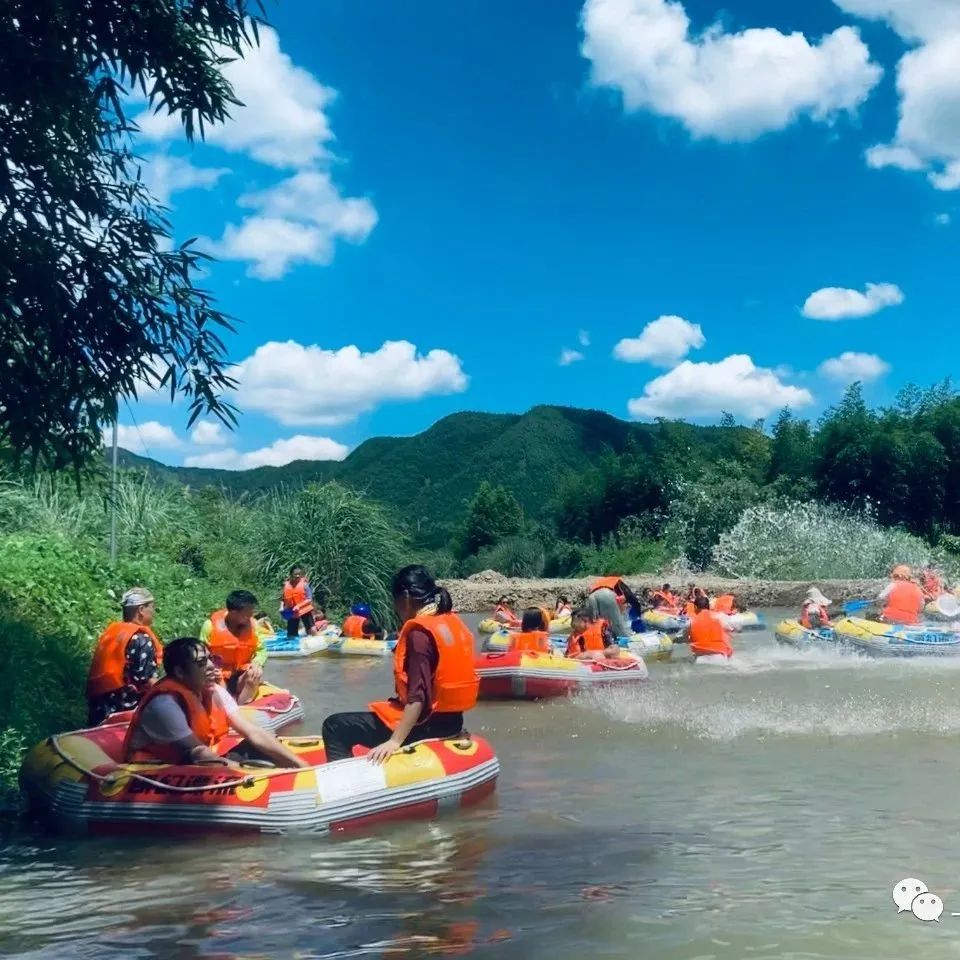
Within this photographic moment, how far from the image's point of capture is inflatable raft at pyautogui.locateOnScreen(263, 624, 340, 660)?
17984mm

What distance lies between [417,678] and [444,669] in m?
0.18

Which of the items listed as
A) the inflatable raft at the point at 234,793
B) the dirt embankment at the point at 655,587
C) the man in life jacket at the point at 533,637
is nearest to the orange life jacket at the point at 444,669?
the inflatable raft at the point at 234,793

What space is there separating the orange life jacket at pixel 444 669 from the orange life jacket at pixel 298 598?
455 inches

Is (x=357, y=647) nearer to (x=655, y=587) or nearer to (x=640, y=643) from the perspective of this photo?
(x=640, y=643)

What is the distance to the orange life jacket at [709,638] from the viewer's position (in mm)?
15648

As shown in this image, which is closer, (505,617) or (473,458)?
(505,617)

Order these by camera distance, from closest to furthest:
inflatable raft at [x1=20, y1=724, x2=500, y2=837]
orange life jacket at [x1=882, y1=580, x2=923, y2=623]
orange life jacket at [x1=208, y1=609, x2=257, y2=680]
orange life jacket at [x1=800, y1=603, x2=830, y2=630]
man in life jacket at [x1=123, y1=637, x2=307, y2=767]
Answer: inflatable raft at [x1=20, y1=724, x2=500, y2=837], man in life jacket at [x1=123, y1=637, x2=307, y2=767], orange life jacket at [x1=208, y1=609, x2=257, y2=680], orange life jacket at [x1=882, y1=580, x2=923, y2=623], orange life jacket at [x1=800, y1=603, x2=830, y2=630]

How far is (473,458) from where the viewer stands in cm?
11056

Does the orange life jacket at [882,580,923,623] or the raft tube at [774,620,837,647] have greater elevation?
the orange life jacket at [882,580,923,623]

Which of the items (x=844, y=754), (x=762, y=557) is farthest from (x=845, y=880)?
(x=762, y=557)

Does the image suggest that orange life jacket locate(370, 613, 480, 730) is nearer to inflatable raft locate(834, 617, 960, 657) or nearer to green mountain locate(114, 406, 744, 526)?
inflatable raft locate(834, 617, 960, 657)

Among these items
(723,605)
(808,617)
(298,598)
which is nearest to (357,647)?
(298,598)

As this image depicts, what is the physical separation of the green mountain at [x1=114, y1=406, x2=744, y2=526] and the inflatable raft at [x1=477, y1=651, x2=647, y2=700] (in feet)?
271

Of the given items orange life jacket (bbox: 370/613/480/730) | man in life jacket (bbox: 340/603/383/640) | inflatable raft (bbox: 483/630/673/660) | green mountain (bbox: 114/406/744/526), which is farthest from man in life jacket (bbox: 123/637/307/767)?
green mountain (bbox: 114/406/744/526)
